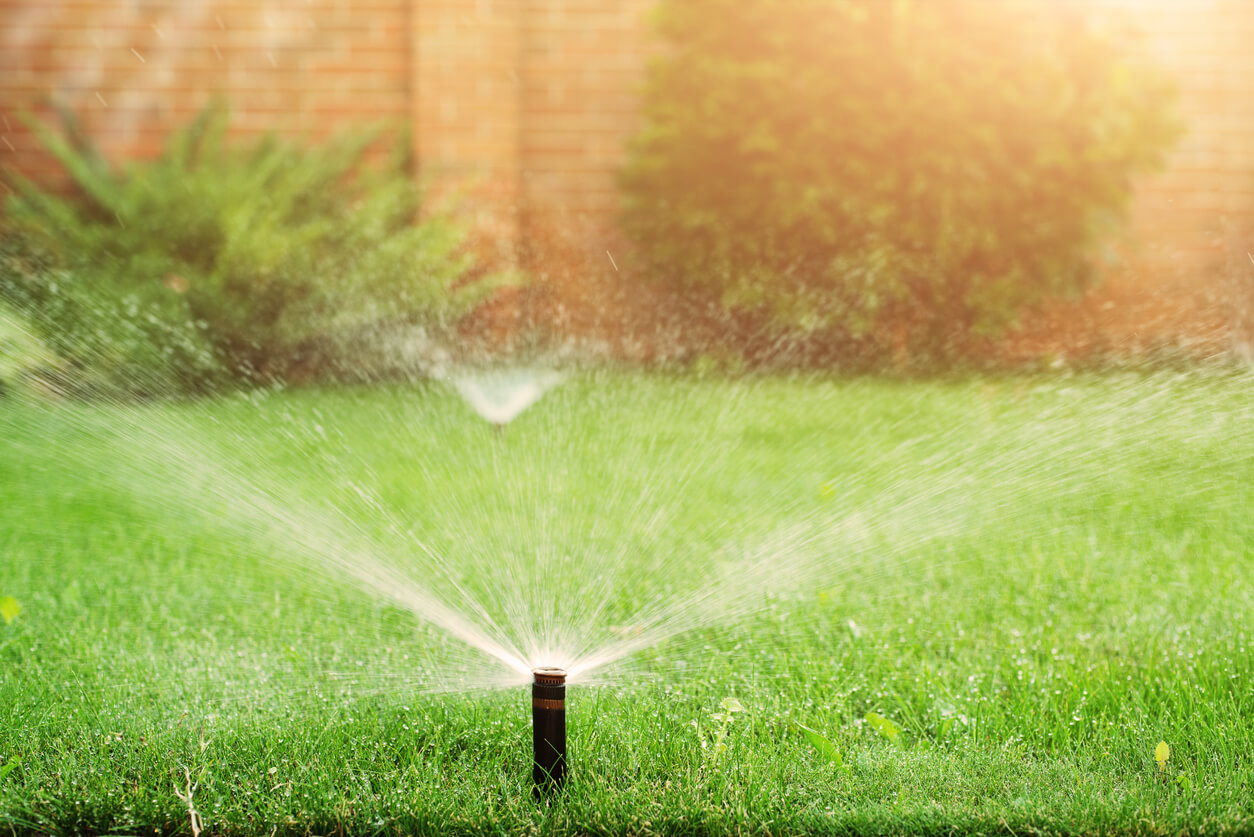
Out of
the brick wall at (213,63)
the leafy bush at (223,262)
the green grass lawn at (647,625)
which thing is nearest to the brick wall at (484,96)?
the brick wall at (213,63)

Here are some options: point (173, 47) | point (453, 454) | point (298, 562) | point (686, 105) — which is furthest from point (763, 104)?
point (298, 562)

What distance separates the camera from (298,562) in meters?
3.11

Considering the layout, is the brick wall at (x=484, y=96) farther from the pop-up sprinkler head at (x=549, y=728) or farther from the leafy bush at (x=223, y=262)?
the pop-up sprinkler head at (x=549, y=728)

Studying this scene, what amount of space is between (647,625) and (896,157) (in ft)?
15.0

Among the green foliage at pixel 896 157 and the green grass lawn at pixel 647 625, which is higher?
the green foliage at pixel 896 157

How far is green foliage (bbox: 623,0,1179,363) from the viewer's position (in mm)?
6281

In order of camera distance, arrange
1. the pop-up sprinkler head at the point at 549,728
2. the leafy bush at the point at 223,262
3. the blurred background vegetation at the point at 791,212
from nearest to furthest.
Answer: the pop-up sprinkler head at the point at 549,728 → the leafy bush at the point at 223,262 → the blurred background vegetation at the point at 791,212

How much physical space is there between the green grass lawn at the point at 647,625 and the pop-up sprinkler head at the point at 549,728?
→ 0.14 ft

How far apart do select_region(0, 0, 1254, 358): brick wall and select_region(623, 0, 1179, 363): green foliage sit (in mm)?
621

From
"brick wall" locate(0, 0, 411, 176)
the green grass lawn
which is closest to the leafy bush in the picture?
"brick wall" locate(0, 0, 411, 176)

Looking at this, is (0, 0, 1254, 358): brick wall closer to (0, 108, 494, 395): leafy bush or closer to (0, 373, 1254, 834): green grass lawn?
(0, 108, 494, 395): leafy bush

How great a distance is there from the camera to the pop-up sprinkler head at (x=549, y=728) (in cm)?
161

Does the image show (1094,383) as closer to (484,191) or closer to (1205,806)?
(484,191)

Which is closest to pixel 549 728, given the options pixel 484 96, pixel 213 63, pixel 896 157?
pixel 896 157
